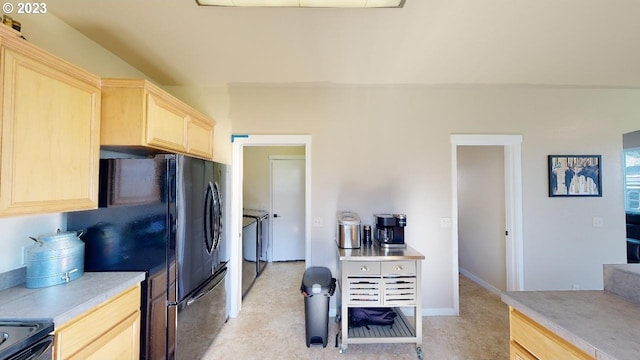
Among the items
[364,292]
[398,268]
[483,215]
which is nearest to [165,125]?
[364,292]

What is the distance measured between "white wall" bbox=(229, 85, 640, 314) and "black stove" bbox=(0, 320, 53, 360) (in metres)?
2.08

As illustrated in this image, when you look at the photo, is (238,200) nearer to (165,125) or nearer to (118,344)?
(165,125)

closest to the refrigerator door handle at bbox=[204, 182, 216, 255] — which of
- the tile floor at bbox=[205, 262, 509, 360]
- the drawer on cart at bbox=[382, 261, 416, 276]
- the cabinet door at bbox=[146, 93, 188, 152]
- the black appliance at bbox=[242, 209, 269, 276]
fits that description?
the cabinet door at bbox=[146, 93, 188, 152]

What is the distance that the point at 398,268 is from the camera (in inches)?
84.0

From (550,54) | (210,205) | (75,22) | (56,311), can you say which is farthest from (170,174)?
(550,54)

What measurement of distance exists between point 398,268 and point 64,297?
2.18 metres

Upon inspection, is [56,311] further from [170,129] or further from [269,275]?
[269,275]

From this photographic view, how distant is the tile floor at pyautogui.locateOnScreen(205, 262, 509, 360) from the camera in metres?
2.13

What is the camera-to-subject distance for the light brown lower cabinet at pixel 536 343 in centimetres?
95

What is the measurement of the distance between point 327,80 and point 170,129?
160cm

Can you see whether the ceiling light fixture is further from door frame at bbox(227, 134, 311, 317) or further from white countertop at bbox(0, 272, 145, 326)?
white countertop at bbox(0, 272, 145, 326)

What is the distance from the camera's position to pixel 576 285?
284cm

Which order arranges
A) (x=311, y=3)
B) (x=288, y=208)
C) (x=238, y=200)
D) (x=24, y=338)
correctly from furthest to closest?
(x=288, y=208)
(x=238, y=200)
(x=311, y=3)
(x=24, y=338)

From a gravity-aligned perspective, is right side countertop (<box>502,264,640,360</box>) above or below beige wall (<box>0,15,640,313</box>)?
below
